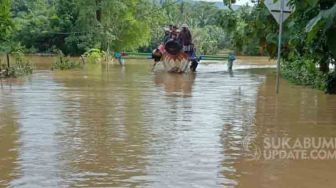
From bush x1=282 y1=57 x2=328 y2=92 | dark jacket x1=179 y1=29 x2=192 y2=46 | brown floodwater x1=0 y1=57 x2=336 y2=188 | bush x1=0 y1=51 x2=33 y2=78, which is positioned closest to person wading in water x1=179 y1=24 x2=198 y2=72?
dark jacket x1=179 y1=29 x2=192 y2=46

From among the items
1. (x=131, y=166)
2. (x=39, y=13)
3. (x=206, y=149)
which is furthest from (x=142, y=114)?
(x=39, y=13)

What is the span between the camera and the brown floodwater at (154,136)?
6035 mm

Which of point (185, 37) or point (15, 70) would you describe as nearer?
point (15, 70)

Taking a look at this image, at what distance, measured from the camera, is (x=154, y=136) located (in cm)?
842

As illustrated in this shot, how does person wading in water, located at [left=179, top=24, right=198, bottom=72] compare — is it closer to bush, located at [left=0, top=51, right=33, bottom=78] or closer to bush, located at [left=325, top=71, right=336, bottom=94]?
bush, located at [left=0, top=51, right=33, bottom=78]

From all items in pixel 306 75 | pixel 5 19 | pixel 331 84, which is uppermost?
pixel 5 19

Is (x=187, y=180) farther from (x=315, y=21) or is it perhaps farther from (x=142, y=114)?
(x=142, y=114)

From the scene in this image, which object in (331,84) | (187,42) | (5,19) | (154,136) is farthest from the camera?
(187,42)

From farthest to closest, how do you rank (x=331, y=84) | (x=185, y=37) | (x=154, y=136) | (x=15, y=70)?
1. (x=185, y=37)
2. (x=15, y=70)
3. (x=331, y=84)
4. (x=154, y=136)

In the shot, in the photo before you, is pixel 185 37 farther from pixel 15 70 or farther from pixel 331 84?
pixel 331 84

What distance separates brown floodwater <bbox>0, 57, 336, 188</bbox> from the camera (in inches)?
238

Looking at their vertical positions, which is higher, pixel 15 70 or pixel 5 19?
pixel 5 19

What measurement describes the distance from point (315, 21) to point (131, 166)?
3368 mm

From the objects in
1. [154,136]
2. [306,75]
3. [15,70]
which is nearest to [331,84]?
[306,75]
